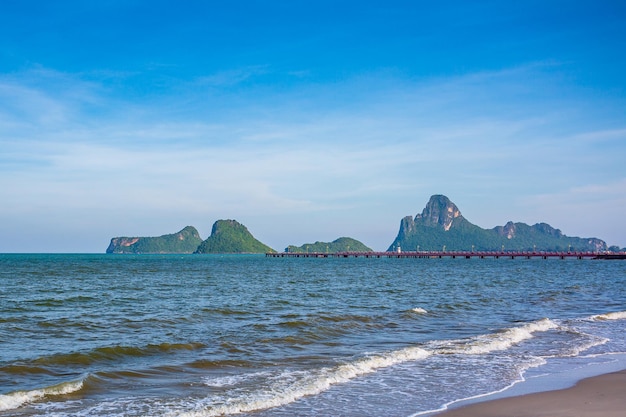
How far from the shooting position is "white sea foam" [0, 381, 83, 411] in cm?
1055

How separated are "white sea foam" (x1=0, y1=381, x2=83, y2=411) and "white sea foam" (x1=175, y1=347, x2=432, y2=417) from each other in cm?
321

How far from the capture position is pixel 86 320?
22703 millimetres

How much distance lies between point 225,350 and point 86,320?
355 inches

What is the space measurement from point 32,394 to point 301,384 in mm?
5394

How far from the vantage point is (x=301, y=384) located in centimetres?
1230

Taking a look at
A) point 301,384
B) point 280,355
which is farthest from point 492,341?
point 301,384

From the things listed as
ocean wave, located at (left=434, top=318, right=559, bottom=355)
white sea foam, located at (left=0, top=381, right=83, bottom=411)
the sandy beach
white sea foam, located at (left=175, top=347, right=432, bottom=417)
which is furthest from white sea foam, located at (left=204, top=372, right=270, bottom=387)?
ocean wave, located at (left=434, top=318, right=559, bottom=355)

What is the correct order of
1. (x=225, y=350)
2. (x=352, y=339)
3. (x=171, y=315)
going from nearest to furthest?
(x=225, y=350) < (x=352, y=339) < (x=171, y=315)

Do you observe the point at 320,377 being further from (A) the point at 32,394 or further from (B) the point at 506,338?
(B) the point at 506,338

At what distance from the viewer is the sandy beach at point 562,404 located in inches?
390

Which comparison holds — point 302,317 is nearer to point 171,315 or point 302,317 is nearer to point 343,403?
point 171,315

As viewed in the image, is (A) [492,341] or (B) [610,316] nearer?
(A) [492,341]

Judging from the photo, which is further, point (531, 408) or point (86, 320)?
point (86, 320)

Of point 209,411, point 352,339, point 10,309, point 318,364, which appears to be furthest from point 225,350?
point 10,309
